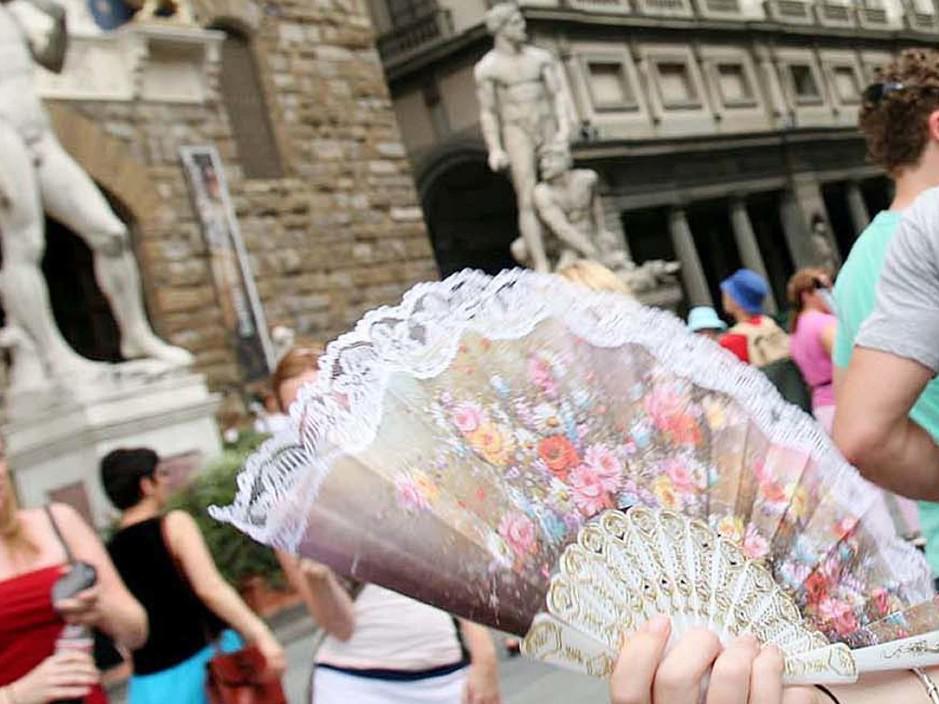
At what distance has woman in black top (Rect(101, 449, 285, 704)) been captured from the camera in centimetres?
Answer: 287

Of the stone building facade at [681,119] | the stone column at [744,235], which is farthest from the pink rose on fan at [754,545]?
the stone column at [744,235]

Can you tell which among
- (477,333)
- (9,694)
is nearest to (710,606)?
(477,333)

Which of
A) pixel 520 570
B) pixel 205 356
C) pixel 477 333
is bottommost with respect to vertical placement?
pixel 520 570

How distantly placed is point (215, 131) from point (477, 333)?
1151cm

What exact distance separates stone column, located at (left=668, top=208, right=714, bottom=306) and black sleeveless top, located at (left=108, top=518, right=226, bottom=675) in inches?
852

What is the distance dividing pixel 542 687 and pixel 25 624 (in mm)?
2670

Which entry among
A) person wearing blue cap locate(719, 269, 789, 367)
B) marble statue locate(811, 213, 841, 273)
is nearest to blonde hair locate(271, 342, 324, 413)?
person wearing blue cap locate(719, 269, 789, 367)

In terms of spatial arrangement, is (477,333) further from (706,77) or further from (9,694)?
(706,77)

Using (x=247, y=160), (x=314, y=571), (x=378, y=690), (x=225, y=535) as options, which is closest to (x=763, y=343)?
(x=225, y=535)

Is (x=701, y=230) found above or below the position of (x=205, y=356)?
above

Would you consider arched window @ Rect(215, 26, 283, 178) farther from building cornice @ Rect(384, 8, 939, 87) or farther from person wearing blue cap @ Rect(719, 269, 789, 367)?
building cornice @ Rect(384, 8, 939, 87)

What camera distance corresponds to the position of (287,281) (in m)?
12.3

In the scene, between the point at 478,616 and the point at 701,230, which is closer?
the point at 478,616

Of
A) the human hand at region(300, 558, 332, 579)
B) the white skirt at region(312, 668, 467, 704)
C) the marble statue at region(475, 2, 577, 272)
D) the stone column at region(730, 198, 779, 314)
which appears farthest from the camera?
the stone column at region(730, 198, 779, 314)
